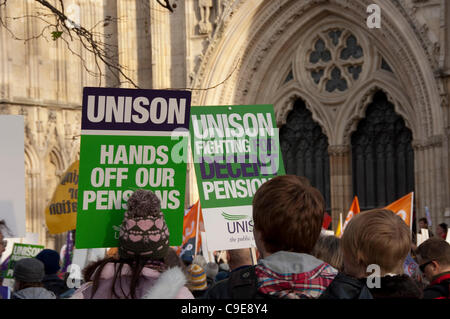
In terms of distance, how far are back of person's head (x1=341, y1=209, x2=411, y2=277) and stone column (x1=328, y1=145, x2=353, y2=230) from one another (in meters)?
15.5

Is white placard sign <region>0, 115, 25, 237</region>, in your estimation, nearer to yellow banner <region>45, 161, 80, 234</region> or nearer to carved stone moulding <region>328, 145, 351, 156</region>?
yellow banner <region>45, 161, 80, 234</region>

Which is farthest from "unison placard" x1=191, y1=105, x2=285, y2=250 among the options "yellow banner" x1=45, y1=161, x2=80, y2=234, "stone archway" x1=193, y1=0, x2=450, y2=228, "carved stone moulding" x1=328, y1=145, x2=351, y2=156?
"carved stone moulding" x1=328, y1=145, x2=351, y2=156

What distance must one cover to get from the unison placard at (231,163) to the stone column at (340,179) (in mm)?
12232

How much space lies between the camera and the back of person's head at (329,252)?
A: 15.1 feet

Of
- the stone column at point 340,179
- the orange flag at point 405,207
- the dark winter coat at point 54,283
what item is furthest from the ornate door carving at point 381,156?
the dark winter coat at point 54,283

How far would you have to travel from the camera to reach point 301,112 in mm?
20031

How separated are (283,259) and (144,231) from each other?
83 cm

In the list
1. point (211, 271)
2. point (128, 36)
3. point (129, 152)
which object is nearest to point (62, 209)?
point (211, 271)

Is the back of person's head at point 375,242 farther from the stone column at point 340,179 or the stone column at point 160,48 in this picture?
the stone column at point 160,48

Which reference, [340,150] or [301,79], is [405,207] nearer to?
[340,150]

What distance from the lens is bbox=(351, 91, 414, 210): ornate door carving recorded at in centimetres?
1812

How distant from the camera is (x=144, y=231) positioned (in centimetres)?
363

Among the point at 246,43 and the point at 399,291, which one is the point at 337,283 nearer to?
the point at 399,291

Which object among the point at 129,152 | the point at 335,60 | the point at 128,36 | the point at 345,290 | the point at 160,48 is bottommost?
the point at 345,290
